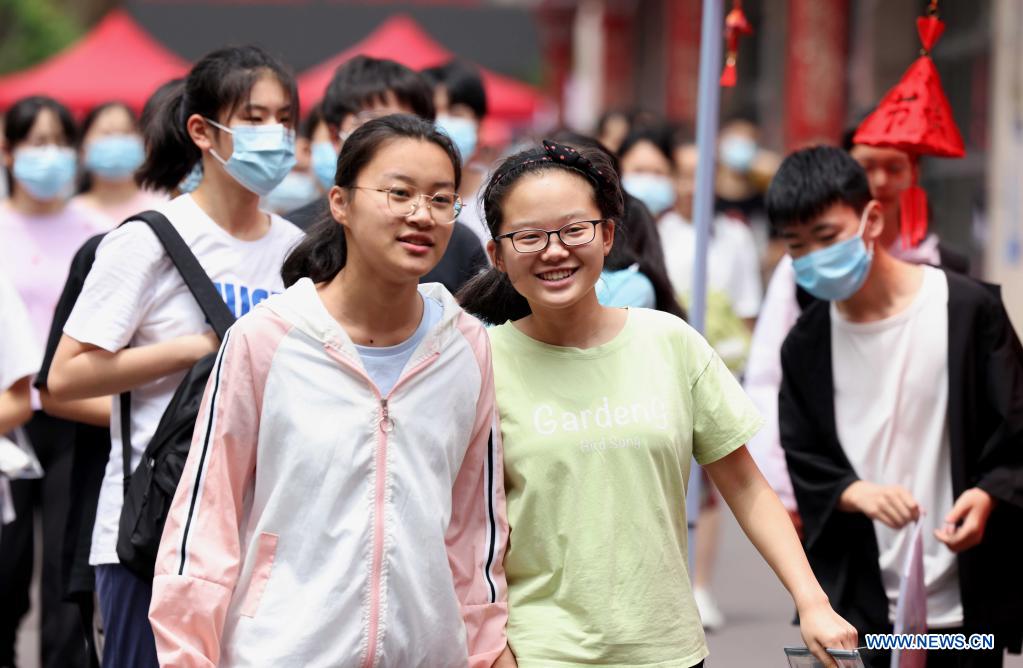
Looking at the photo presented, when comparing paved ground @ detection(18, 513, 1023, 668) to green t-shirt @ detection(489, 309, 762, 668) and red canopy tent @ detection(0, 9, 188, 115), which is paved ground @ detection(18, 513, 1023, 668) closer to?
green t-shirt @ detection(489, 309, 762, 668)

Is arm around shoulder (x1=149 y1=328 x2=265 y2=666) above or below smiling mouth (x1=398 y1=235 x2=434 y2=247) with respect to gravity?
below

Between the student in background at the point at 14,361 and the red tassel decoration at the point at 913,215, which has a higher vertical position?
the red tassel decoration at the point at 913,215

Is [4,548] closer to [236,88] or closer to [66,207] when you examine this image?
[66,207]

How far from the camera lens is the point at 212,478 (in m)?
3.01

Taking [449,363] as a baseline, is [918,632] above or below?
below

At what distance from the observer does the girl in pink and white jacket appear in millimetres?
2961

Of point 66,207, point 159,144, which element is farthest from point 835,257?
point 66,207

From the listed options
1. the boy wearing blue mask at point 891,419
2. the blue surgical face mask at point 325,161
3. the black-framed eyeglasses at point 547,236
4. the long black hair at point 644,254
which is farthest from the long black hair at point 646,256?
the black-framed eyeglasses at point 547,236

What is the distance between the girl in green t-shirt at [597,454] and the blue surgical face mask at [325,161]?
74.2 inches

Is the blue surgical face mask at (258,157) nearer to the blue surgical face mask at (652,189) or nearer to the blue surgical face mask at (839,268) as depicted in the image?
the blue surgical face mask at (839,268)

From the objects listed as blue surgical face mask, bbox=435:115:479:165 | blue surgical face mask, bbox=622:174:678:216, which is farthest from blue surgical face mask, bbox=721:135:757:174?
blue surgical face mask, bbox=435:115:479:165

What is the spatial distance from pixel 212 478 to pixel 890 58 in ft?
36.6

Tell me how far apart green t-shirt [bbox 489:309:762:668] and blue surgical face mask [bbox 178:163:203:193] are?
1462 mm

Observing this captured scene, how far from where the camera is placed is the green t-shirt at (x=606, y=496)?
10.3ft
